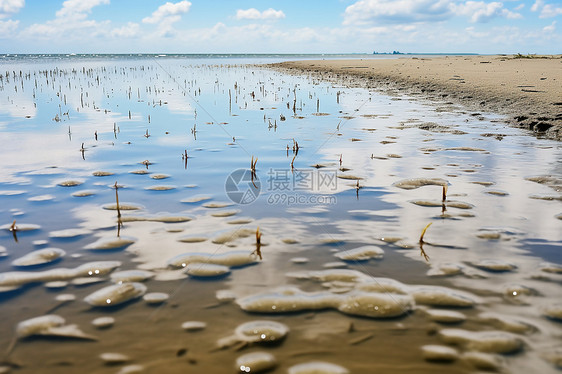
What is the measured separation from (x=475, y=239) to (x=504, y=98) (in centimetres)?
1127

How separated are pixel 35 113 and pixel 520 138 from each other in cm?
1357

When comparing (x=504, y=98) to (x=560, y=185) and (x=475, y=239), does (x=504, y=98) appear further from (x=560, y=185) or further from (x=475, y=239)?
(x=475, y=239)

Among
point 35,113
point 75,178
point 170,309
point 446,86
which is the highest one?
point 446,86

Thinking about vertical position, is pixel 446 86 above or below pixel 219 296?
above

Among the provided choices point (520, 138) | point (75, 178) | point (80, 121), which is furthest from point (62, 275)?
point (80, 121)

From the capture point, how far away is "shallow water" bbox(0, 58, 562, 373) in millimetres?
2514

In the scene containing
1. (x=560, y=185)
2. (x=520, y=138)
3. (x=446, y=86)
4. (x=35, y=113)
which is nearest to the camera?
(x=560, y=185)

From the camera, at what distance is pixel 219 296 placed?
306 centimetres

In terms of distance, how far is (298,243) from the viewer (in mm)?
3961

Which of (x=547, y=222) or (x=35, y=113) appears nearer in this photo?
(x=547, y=222)

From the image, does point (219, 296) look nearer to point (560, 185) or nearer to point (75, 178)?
point (75, 178)

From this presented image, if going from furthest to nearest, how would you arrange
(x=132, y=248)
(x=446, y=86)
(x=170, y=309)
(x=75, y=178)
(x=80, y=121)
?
(x=446, y=86) → (x=80, y=121) → (x=75, y=178) → (x=132, y=248) → (x=170, y=309)

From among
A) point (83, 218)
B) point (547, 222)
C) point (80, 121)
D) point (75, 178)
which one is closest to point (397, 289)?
point (547, 222)

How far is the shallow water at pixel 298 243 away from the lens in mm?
2514
